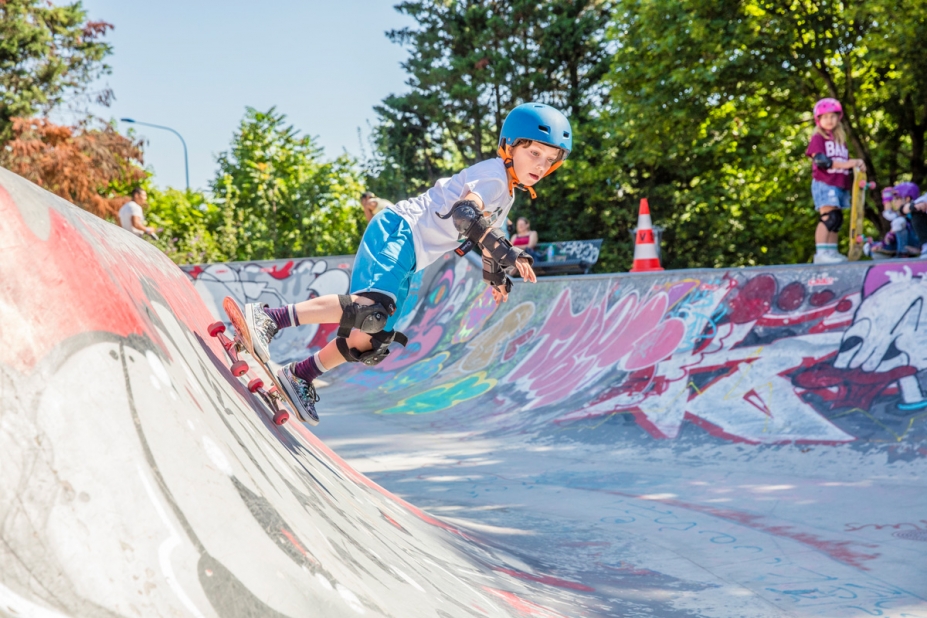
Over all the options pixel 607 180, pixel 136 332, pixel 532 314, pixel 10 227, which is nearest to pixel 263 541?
pixel 136 332

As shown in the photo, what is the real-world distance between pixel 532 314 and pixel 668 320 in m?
2.44

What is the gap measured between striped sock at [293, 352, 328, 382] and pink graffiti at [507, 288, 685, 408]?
4.45 m

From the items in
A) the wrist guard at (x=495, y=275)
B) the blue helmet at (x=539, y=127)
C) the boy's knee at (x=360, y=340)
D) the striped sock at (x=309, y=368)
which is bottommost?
the striped sock at (x=309, y=368)

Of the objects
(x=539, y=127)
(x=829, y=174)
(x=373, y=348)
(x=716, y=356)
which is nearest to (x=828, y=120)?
(x=829, y=174)

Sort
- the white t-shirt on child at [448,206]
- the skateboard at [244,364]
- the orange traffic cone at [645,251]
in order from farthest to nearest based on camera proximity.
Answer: the orange traffic cone at [645,251], the white t-shirt on child at [448,206], the skateboard at [244,364]

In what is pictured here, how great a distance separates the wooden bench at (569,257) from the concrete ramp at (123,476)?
11.7 meters

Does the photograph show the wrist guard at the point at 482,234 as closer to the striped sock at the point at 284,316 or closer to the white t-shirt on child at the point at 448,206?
the white t-shirt on child at the point at 448,206

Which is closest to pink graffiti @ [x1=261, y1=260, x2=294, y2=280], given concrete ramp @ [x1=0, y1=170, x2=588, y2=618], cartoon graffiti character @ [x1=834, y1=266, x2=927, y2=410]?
cartoon graffiti character @ [x1=834, y1=266, x2=927, y2=410]

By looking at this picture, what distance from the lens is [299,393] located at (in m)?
3.86

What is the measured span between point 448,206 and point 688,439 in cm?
379

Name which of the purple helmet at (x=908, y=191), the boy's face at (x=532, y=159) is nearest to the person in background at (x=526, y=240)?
the purple helmet at (x=908, y=191)

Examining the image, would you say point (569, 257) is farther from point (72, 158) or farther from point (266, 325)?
point (72, 158)

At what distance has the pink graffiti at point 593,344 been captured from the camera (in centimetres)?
773

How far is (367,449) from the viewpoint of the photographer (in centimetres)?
707
